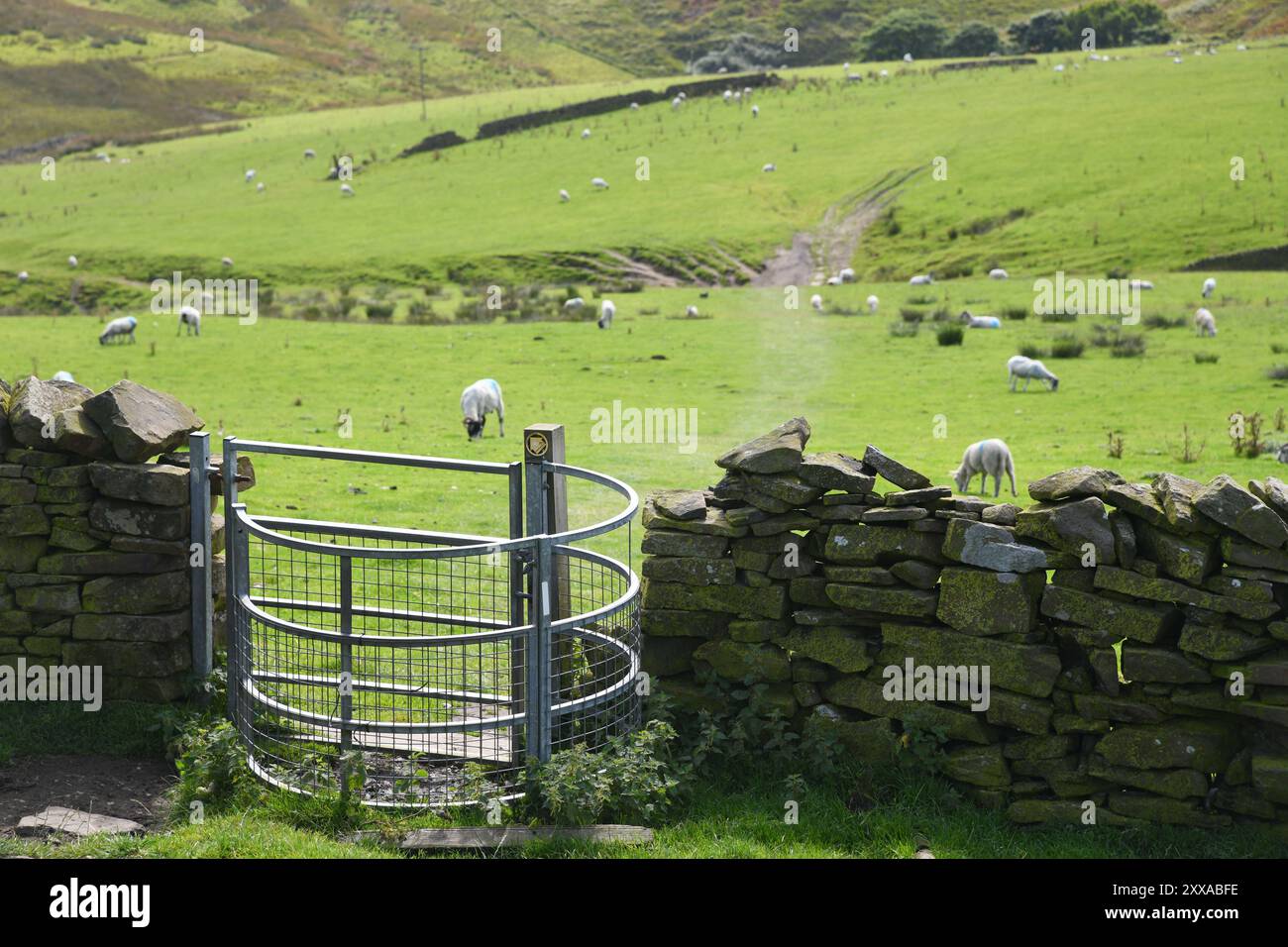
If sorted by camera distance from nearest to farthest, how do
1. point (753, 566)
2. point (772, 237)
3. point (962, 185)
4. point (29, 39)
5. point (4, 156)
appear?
point (753, 566), point (772, 237), point (962, 185), point (4, 156), point (29, 39)

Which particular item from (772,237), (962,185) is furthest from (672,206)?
(962,185)

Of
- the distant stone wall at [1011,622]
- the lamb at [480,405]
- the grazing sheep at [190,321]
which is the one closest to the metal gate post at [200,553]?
the distant stone wall at [1011,622]

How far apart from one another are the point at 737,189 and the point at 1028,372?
43.8 m

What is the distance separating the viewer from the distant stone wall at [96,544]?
10273 mm

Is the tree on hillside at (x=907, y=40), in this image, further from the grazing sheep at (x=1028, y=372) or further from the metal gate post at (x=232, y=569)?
the metal gate post at (x=232, y=569)

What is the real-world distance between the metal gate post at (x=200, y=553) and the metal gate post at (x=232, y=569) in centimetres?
31

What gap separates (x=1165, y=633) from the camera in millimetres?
8898

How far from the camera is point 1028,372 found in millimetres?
27703

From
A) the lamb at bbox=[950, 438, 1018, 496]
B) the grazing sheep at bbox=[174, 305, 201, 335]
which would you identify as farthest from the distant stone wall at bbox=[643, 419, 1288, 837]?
the grazing sheep at bbox=[174, 305, 201, 335]

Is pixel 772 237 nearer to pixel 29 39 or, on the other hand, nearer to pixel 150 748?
pixel 150 748

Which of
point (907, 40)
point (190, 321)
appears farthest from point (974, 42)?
point (190, 321)

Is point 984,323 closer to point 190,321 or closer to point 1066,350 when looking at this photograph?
point 1066,350

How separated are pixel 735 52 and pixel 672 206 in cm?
8468

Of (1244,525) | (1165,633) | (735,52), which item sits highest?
(735,52)
